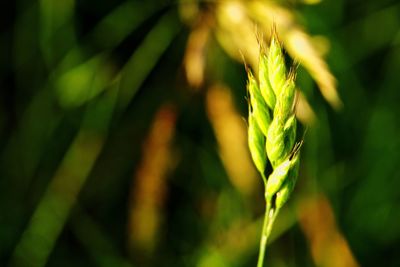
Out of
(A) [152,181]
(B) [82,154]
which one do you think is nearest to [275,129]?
(A) [152,181]

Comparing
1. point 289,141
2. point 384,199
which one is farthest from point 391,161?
point 289,141

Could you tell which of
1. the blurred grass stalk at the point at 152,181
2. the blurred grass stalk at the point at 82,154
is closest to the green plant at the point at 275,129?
the blurred grass stalk at the point at 152,181

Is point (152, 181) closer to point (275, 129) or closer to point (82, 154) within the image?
point (82, 154)

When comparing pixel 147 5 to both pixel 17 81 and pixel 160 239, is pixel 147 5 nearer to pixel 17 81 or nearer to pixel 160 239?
pixel 17 81

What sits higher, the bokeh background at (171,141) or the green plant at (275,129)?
the green plant at (275,129)


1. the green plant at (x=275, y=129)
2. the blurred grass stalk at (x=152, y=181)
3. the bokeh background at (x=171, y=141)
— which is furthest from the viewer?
the bokeh background at (x=171, y=141)

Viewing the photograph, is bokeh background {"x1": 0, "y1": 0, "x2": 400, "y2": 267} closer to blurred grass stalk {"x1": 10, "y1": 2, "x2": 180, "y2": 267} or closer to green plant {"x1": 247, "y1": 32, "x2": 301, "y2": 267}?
blurred grass stalk {"x1": 10, "y1": 2, "x2": 180, "y2": 267}

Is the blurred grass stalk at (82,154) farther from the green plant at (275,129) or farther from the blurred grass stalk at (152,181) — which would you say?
the green plant at (275,129)
